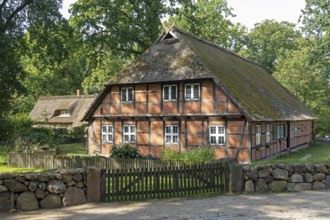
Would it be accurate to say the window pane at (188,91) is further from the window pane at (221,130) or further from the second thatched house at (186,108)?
the window pane at (221,130)

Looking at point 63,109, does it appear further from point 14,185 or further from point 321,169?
point 321,169

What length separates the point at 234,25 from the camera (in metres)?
47.5

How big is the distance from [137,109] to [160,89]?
226cm

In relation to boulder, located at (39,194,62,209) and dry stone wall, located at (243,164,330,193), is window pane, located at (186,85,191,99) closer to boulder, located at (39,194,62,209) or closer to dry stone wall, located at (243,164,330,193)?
dry stone wall, located at (243,164,330,193)

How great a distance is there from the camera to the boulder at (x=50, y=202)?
984 cm

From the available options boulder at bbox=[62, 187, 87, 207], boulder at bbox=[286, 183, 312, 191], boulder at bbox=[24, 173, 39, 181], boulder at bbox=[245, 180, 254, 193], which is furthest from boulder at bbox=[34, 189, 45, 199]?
boulder at bbox=[286, 183, 312, 191]

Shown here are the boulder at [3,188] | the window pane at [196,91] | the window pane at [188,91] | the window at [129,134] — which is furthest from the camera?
the window at [129,134]

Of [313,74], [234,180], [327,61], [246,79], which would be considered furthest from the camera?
[313,74]

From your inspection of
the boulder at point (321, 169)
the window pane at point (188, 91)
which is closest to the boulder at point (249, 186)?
the boulder at point (321, 169)

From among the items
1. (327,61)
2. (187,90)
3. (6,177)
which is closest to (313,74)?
(327,61)

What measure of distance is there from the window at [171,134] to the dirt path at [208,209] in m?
12.5

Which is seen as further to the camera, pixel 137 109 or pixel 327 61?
pixel 327 61

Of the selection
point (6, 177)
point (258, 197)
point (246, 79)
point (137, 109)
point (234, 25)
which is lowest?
point (258, 197)

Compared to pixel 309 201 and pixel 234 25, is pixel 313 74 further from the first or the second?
pixel 309 201
